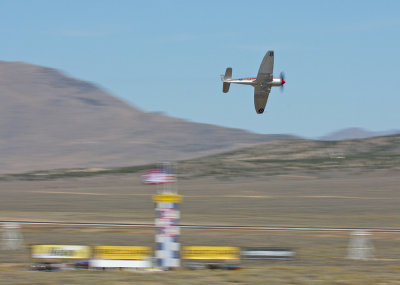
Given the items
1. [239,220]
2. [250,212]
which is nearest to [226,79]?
[239,220]

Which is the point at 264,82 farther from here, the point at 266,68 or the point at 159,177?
the point at 159,177

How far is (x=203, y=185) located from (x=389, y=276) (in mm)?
71965

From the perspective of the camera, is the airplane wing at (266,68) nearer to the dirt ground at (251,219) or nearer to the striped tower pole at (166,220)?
the dirt ground at (251,219)

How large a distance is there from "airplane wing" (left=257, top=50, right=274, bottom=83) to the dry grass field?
793 centimetres

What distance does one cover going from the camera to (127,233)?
36094 mm

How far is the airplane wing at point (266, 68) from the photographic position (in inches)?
1248

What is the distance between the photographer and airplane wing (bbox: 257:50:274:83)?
31.7 metres

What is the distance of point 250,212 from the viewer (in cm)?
5294

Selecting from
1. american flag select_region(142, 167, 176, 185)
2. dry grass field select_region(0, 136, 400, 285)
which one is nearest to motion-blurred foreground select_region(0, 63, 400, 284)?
dry grass field select_region(0, 136, 400, 285)

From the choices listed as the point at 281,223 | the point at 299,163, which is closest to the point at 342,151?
the point at 299,163

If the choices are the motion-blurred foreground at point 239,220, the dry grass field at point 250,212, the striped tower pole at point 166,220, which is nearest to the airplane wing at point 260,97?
the motion-blurred foreground at point 239,220

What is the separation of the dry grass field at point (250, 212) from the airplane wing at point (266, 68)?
793 cm

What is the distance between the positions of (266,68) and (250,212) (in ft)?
75.5

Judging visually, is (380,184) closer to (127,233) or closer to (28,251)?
(127,233)
